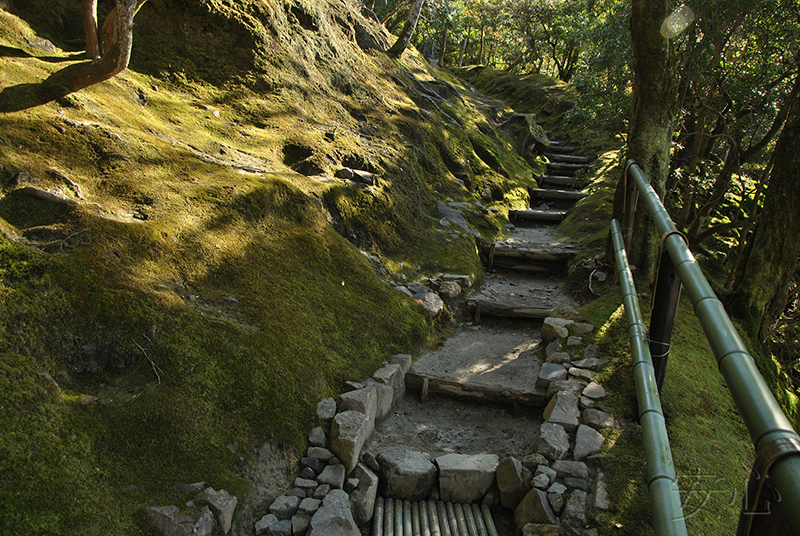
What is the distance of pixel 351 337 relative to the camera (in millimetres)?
5031

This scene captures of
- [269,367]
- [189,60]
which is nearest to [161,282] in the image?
[269,367]

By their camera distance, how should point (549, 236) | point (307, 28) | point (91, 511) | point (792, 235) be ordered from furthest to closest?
point (549, 236)
point (307, 28)
point (792, 235)
point (91, 511)

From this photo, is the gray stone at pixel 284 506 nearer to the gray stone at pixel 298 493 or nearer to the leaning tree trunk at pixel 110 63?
the gray stone at pixel 298 493

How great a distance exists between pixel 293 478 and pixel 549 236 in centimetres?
943

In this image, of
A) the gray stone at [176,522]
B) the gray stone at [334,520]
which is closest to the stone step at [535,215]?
the gray stone at [334,520]

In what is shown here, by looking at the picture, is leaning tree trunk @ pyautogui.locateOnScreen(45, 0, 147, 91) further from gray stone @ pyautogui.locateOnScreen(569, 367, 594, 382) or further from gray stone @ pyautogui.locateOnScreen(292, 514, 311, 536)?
gray stone @ pyautogui.locateOnScreen(569, 367, 594, 382)

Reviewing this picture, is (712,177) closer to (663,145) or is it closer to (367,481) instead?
(663,145)

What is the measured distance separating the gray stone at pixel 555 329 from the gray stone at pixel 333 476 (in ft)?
11.3

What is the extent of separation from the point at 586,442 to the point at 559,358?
1.56 m

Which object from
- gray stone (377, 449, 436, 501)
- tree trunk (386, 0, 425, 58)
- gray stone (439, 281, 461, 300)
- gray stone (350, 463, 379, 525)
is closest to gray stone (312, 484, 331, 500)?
gray stone (350, 463, 379, 525)

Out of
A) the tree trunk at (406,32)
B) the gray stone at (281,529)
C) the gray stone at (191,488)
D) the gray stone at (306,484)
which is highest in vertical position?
the tree trunk at (406,32)

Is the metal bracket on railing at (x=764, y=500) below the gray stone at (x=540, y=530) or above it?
above

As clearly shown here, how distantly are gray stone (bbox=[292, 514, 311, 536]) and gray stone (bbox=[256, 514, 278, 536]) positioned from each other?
0.12m

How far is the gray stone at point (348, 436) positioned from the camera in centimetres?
363
